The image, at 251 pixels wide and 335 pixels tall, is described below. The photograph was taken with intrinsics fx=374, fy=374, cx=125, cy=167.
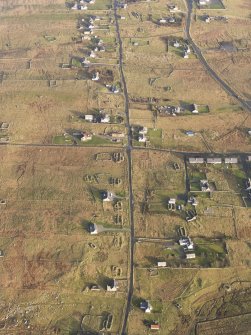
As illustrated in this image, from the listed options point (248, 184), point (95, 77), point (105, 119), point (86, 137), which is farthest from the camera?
point (95, 77)

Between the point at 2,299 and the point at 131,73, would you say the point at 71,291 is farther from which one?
the point at 131,73

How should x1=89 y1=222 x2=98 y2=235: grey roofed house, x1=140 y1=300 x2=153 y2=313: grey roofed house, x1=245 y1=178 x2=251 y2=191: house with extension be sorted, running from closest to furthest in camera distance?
x1=140 y1=300 x2=153 y2=313: grey roofed house, x1=89 y1=222 x2=98 y2=235: grey roofed house, x1=245 y1=178 x2=251 y2=191: house with extension

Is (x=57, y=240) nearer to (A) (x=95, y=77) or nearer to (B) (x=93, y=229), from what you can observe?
(B) (x=93, y=229)

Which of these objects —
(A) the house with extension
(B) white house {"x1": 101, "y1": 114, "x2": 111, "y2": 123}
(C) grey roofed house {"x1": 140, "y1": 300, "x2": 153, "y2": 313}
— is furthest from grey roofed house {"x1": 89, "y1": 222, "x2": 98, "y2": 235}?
(A) the house with extension

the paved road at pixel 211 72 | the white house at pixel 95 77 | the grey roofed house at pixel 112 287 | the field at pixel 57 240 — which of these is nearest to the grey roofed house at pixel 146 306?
the field at pixel 57 240

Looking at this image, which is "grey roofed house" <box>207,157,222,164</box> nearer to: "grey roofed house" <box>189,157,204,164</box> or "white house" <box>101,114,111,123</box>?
"grey roofed house" <box>189,157,204,164</box>

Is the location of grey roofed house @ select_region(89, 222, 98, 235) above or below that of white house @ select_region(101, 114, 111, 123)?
below

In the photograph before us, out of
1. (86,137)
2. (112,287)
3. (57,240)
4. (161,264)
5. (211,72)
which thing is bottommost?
(112,287)

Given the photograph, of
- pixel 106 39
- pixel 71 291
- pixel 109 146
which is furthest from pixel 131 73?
pixel 71 291

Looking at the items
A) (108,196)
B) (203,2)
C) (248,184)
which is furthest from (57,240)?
(203,2)

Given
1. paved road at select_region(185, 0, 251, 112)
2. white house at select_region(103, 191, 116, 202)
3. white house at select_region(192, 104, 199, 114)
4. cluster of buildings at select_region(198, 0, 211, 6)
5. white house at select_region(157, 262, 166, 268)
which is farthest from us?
cluster of buildings at select_region(198, 0, 211, 6)

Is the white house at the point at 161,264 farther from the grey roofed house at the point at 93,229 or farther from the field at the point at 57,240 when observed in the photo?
the grey roofed house at the point at 93,229
